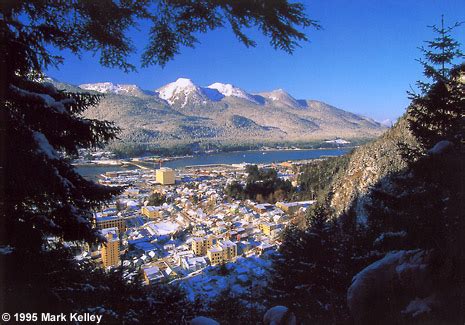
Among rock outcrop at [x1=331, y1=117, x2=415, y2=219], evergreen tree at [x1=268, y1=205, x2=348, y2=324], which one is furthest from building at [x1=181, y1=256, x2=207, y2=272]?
rock outcrop at [x1=331, y1=117, x2=415, y2=219]

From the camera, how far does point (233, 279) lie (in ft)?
31.6

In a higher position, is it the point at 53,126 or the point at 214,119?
the point at 214,119

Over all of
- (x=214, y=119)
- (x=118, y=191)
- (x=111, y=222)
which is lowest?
(x=111, y=222)

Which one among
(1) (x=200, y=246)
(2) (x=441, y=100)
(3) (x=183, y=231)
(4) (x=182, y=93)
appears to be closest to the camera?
(2) (x=441, y=100)

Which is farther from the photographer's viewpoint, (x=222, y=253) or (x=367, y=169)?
(x=367, y=169)

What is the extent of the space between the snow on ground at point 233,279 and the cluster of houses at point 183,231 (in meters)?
0.60

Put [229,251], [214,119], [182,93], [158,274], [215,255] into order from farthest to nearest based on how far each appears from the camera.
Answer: [182,93]
[214,119]
[229,251]
[215,255]
[158,274]

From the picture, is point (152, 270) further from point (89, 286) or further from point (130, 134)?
point (130, 134)

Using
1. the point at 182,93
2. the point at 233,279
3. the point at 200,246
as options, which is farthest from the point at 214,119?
the point at 233,279

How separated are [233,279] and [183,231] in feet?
22.2

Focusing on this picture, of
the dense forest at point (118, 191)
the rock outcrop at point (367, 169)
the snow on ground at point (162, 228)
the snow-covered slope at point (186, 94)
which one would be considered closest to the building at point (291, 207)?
the rock outcrop at point (367, 169)

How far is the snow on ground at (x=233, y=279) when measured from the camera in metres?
8.44

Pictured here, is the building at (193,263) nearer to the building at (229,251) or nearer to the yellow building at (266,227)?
the building at (229,251)

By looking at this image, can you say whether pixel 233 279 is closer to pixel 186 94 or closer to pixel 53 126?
pixel 53 126
